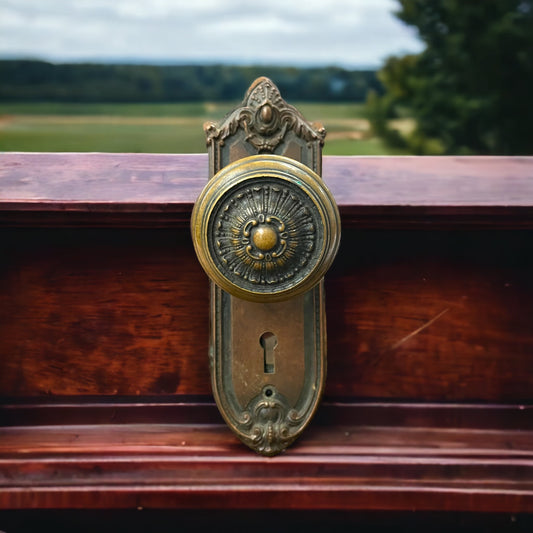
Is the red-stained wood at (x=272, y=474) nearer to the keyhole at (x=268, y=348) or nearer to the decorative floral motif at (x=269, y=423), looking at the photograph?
the decorative floral motif at (x=269, y=423)

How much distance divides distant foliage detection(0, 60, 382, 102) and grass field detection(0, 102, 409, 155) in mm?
19

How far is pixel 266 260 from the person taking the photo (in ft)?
2.46

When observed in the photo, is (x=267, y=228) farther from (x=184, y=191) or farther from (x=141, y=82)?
(x=141, y=82)

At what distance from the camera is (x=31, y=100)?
111cm

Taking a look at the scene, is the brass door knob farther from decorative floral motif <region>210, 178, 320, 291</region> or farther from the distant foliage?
the distant foliage

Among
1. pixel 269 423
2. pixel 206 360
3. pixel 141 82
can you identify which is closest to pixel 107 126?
pixel 141 82

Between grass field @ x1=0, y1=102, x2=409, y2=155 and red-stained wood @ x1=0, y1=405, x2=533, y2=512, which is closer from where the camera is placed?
red-stained wood @ x1=0, y1=405, x2=533, y2=512

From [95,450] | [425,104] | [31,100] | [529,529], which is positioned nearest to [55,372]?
[95,450]

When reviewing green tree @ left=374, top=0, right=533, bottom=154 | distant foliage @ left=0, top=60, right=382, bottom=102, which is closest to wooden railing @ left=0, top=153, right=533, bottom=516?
distant foliage @ left=0, top=60, right=382, bottom=102

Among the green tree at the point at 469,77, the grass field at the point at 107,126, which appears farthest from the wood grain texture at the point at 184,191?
the green tree at the point at 469,77

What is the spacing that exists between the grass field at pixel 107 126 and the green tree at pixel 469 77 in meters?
0.38

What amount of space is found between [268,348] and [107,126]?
579 millimetres

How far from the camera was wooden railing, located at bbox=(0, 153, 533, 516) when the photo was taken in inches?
34.4

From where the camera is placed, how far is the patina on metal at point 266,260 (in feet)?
2.45
